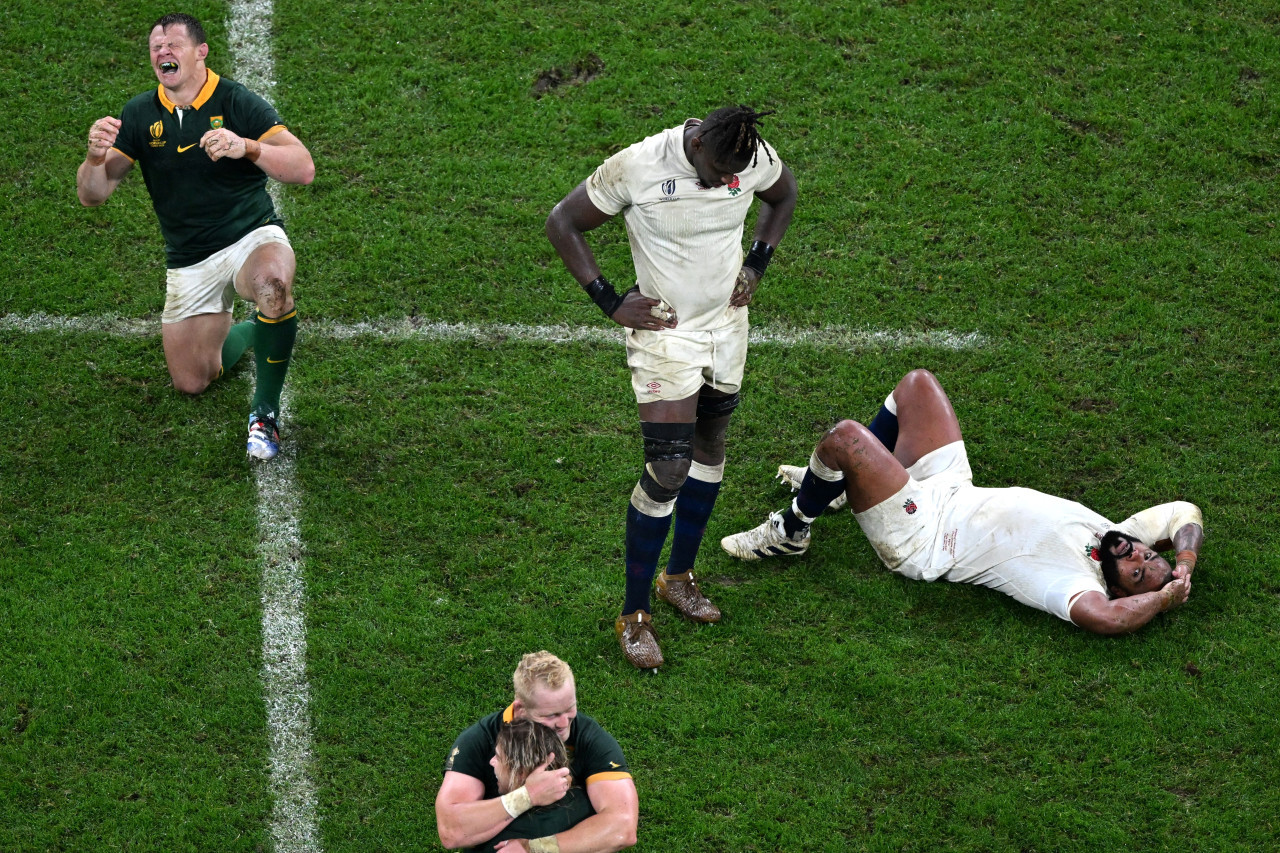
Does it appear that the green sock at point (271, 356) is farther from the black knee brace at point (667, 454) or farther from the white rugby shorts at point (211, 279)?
the black knee brace at point (667, 454)

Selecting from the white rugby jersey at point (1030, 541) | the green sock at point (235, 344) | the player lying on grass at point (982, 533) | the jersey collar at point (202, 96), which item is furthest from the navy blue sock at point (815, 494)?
the jersey collar at point (202, 96)

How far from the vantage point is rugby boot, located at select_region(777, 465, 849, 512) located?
7008 millimetres

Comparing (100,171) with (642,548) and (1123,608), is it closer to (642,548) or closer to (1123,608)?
(642,548)

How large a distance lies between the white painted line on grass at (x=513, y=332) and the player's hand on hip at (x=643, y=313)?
6.37 feet

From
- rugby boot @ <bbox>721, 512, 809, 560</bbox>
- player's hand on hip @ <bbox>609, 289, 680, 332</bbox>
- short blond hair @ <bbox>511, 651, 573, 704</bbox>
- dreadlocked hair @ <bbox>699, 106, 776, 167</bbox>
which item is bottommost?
rugby boot @ <bbox>721, 512, 809, 560</bbox>

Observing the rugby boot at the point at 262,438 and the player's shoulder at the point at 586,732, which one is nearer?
the player's shoulder at the point at 586,732

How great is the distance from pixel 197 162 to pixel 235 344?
43.3 inches

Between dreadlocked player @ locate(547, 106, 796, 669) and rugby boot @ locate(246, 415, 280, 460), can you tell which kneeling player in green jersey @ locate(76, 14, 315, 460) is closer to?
rugby boot @ locate(246, 415, 280, 460)

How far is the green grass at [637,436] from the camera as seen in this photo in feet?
18.8

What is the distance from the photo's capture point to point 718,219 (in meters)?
5.77

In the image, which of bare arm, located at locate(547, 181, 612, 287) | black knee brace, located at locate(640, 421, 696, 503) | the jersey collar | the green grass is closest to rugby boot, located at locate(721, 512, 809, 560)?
the green grass

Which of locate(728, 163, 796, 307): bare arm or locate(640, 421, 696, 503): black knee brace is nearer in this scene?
locate(640, 421, 696, 503): black knee brace

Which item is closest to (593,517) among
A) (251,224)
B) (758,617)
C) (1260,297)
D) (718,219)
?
(758,617)

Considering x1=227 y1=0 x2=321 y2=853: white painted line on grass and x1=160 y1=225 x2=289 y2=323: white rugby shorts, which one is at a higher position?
x1=160 y1=225 x2=289 y2=323: white rugby shorts
